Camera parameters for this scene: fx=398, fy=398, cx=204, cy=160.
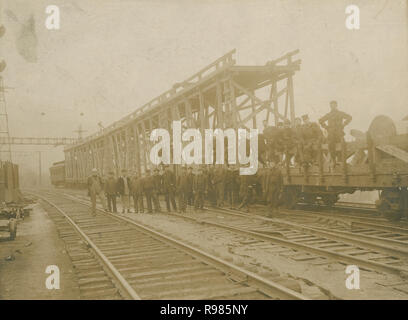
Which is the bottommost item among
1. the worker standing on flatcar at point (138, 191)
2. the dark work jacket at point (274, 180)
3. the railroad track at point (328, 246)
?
the railroad track at point (328, 246)

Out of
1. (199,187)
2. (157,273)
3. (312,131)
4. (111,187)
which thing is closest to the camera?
(157,273)

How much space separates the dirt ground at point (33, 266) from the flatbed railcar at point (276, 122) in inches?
262

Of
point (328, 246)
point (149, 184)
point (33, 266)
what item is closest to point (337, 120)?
point (328, 246)

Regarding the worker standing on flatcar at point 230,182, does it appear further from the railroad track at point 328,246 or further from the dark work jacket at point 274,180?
the railroad track at point 328,246

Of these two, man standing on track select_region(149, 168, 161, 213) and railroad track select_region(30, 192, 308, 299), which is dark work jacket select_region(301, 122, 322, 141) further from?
man standing on track select_region(149, 168, 161, 213)

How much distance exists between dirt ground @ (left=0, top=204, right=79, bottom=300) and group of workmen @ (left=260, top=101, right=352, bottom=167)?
689cm

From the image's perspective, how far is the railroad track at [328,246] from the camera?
593 centimetres

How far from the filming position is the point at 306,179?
11469mm

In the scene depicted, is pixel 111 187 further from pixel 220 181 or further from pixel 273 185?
pixel 273 185

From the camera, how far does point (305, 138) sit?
11.7m

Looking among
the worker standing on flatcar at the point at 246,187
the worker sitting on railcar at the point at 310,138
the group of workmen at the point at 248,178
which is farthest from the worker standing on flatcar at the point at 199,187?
the worker sitting on railcar at the point at 310,138

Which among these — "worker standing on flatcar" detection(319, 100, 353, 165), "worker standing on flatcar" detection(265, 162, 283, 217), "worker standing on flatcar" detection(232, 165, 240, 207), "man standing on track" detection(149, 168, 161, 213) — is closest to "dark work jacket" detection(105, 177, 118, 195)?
"man standing on track" detection(149, 168, 161, 213)

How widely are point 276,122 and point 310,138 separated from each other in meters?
3.64
